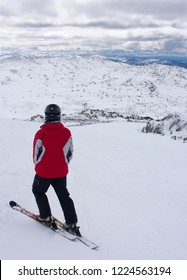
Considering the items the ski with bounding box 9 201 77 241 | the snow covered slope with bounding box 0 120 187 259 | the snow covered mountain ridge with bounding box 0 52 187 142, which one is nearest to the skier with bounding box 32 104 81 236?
the ski with bounding box 9 201 77 241

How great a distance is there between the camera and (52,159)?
607 centimetres

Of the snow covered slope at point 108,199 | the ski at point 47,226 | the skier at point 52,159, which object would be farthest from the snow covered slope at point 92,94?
the skier at point 52,159

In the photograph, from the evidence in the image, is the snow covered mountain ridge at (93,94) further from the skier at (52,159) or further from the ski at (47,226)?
the skier at (52,159)

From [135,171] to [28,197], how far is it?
5.10 m

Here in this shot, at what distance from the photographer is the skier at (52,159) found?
5.92 metres

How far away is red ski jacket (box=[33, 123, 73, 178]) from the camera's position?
233 inches

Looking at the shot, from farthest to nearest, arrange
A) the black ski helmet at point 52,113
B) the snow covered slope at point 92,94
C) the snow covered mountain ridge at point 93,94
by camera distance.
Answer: the snow covered slope at point 92,94
the snow covered mountain ridge at point 93,94
the black ski helmet at point 52,113

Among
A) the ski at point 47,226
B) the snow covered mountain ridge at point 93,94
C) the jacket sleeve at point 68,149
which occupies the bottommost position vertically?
the snow covered mountain ridge at point 93,94

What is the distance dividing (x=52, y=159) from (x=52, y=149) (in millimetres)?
202

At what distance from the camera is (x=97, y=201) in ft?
28.9

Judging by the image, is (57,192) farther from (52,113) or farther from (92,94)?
(92,94)

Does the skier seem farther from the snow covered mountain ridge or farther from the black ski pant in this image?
the snow covered mountain ridge

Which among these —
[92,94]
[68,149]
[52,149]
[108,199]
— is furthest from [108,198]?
[92,94]
